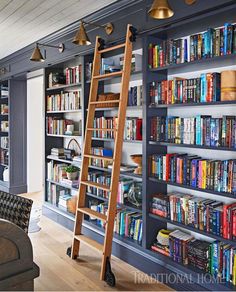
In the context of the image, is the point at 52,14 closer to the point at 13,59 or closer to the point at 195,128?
the point at 195,128

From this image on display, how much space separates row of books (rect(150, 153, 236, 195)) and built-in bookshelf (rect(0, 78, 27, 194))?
3610 mm

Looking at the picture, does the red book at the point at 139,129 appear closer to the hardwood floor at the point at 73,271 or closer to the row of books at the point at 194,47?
the row of books at the point at 194,47

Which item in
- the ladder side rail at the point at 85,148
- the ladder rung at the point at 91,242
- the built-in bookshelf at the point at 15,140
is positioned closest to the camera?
the ladder rung at the point at 91,242

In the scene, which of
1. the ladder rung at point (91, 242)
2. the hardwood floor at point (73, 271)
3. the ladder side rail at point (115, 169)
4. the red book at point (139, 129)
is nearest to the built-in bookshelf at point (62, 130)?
the hardwood floor at point (73, 271)

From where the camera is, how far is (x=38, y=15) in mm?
3219

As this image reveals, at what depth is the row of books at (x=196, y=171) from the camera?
88.9 inches

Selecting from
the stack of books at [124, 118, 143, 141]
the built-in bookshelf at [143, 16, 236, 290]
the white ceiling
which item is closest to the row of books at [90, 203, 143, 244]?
the built-in bookshelf at [143, 16, 236, 290]

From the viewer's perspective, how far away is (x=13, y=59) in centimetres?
523

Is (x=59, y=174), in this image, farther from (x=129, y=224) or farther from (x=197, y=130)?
(x=197, y=130)

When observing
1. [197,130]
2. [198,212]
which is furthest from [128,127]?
[198,212]

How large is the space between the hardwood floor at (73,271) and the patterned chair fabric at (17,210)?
703 mm

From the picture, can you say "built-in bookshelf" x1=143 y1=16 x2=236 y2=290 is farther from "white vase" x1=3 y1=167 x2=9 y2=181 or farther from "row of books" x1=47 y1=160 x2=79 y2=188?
"white vase" x1=3 y1=167 x2=9 y2=181

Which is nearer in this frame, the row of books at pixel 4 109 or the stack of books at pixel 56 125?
the stack of books at pixel 56 125

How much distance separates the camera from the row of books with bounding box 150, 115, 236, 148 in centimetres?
224
